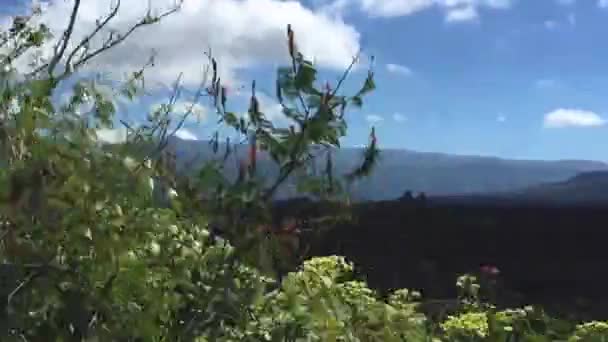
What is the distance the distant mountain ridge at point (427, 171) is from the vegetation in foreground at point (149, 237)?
0.04 meters

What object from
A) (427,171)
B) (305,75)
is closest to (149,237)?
(305,75)

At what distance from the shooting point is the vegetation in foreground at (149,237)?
65.6 inches

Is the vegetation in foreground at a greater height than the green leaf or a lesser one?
lesser

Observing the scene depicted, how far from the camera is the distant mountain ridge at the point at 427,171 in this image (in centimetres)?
186

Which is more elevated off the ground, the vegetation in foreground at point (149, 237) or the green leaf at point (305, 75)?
the green leaf at point (305, 75)

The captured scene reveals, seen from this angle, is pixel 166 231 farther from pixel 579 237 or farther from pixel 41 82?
pixel 579 237

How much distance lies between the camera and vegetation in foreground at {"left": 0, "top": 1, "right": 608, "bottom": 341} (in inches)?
65.6

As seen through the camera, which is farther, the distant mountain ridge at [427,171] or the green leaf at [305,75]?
the distant mountain ridge at [427,171]

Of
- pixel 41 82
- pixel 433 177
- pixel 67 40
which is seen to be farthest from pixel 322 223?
pixel 433 177

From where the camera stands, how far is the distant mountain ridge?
6.12 feet

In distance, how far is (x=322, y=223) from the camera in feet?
6.52

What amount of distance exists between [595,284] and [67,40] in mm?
4312

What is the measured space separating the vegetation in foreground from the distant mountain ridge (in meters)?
A: 0.04

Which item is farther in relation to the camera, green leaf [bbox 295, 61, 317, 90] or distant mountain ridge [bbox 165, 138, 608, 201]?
distant mountain ridge [bbox 165, 138, 608, 201]
